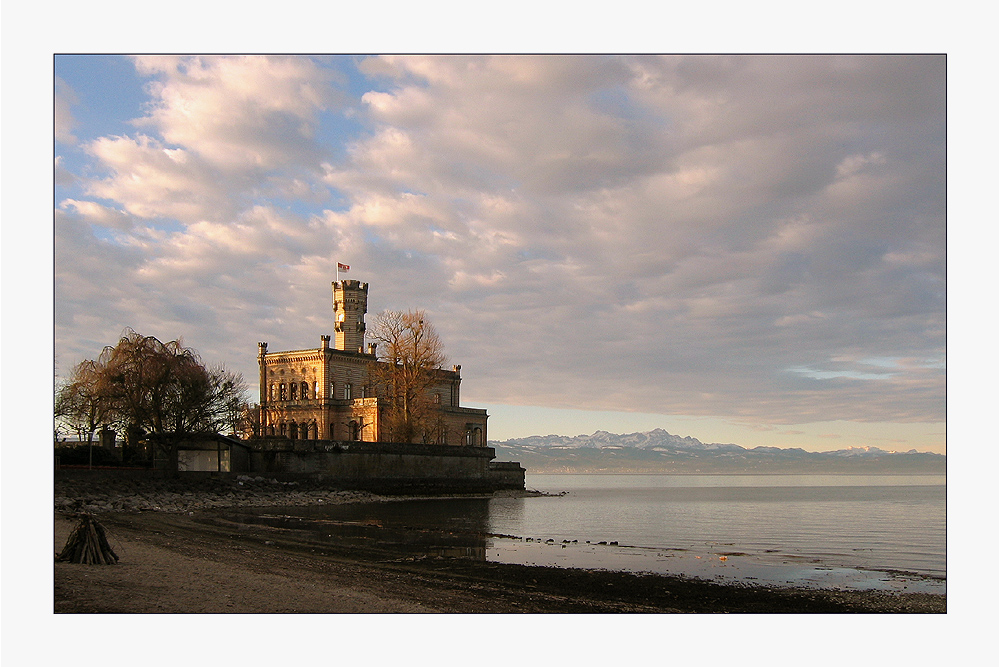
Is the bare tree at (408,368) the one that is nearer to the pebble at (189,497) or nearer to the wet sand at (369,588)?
the pebble at (189,497)

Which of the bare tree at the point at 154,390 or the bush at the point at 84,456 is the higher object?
the bare tree at the point at 154,390

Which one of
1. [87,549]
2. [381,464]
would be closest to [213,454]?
[381,464]

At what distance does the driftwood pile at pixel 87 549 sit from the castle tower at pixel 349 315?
60.9 m

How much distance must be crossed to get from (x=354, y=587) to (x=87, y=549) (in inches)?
192

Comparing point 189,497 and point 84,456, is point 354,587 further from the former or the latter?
point 84,456

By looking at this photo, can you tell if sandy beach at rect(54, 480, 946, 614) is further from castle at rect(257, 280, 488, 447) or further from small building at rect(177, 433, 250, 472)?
castle at rect(257, 280, 488, 447)

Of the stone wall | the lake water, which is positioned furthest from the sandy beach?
the stone wall

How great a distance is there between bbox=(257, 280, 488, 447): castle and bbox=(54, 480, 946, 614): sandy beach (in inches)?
1767

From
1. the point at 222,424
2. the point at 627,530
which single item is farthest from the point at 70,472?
the point at 627,530

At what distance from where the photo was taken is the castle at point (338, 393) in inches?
2714

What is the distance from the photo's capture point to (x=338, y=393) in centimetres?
7194

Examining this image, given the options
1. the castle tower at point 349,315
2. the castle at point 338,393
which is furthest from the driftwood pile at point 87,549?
the castle tower at point 349,315

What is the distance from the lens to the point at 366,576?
53.3 feet

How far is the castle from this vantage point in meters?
68.9
